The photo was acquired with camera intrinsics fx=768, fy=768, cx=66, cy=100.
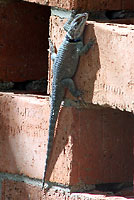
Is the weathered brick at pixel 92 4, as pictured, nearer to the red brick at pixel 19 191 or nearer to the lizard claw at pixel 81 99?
the lizard claw at pixel 81 99

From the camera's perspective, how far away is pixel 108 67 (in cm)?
258

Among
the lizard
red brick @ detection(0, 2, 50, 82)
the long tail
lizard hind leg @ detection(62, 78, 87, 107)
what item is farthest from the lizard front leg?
red brick @ detection(0, 2, 50, 82)

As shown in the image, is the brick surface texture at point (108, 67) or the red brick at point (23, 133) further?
the red brick at point (23, 133)

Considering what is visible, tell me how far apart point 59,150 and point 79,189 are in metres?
0.17

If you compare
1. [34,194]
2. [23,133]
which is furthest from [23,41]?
[34,194]

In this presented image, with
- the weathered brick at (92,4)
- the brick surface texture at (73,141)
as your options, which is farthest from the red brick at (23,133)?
the weathered brick at (92,4)

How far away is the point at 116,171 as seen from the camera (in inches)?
116

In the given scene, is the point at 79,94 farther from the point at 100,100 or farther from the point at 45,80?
the point at 45,80

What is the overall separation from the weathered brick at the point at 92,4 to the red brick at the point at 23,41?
282 millimetres

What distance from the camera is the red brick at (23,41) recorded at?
314cm

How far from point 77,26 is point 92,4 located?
0.14m

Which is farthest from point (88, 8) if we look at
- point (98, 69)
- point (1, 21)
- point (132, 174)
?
point (132, 174)

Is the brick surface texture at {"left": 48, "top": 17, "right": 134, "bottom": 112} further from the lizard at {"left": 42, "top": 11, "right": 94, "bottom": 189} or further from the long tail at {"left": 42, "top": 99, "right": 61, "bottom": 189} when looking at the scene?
the long tail at {"left": 42, "top": 99, "right": 61, "bottom": 189}

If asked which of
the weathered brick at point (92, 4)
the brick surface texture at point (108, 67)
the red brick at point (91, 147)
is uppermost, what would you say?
the weathered brick at point (92, 4)
